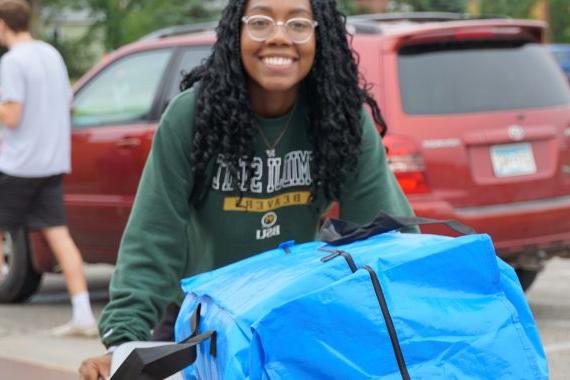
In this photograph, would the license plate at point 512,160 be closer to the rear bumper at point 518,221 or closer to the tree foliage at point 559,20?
the rear bumper at point 518,221

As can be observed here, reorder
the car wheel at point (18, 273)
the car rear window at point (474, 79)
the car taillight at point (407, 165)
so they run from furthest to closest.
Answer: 1. the car wheel at point (18, 273)
2. the car rear window at point (474, 79)
3. the car taillight at point (407, 165)

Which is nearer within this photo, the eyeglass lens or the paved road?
the eyeglass lens

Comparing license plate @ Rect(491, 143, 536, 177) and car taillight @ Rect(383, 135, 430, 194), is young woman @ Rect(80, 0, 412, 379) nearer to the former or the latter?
car taillight @ Rect(383, 135, 430, 194)

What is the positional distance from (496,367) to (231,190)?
3.14ft

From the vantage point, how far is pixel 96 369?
2.42 metres

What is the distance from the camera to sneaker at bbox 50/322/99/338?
651cm

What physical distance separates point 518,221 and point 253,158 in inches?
142

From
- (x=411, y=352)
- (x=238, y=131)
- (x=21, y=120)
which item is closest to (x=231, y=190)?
(x=238, y=131)

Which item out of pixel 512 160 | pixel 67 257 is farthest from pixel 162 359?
pixel 67 257

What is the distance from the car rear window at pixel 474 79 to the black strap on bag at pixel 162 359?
416 centimetres

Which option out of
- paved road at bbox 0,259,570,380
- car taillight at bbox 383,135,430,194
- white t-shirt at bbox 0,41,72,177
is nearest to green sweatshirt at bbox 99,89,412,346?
paved road at bbox 0,259,570,380

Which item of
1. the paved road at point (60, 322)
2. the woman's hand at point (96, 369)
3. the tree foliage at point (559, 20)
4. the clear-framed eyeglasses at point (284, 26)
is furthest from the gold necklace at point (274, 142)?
the tree foliage at point (559, 20)

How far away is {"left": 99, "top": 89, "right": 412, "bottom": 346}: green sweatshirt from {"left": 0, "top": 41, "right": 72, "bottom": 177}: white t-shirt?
3.99 m

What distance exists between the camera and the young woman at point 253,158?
269 centimetres
